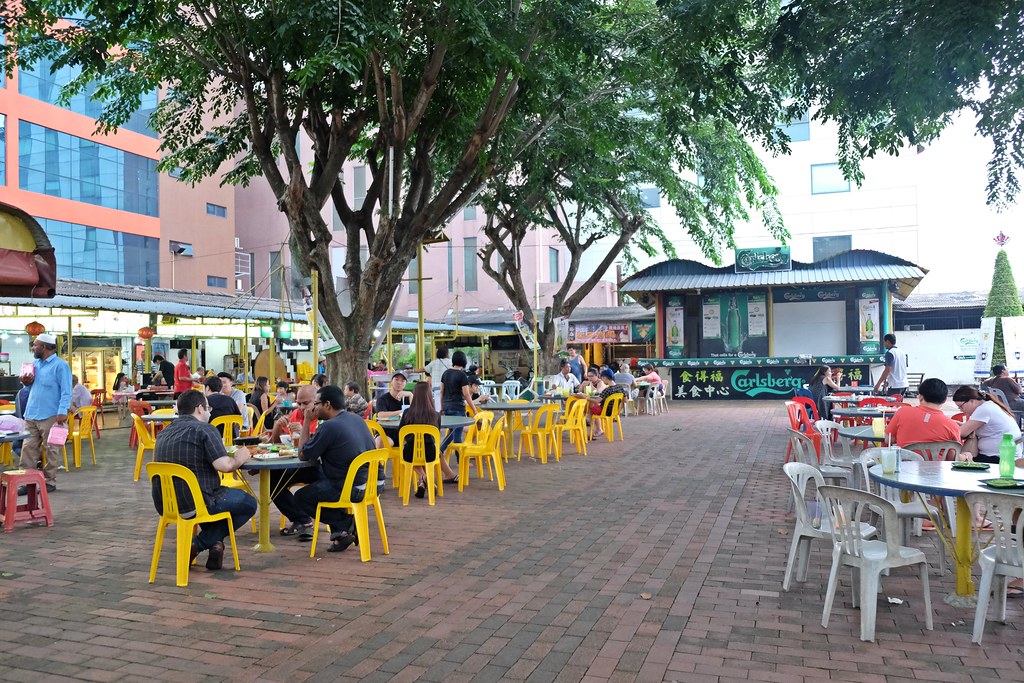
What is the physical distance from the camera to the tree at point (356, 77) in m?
9.45

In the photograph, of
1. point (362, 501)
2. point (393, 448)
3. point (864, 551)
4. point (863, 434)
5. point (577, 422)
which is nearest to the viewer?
point (864, 551)

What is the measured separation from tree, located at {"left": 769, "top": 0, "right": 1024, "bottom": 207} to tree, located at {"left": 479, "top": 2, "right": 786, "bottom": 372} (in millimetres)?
594

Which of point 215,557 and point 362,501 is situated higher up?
point 362,501

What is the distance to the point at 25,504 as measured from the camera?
25.1ft

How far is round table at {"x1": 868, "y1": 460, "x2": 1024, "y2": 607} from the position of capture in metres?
4.67

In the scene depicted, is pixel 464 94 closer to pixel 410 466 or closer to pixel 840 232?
pixel 410 466

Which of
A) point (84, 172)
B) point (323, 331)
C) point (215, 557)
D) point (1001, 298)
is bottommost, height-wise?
point (215, 557)

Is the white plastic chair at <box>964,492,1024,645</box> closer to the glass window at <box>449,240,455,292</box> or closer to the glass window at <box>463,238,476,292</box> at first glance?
the glass window at <box>463,238,476,292</box>

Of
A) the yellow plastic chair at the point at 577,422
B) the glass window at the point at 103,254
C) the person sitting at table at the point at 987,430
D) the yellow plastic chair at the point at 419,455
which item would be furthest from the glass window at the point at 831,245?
the yellow plastic chair at the point at 419,455

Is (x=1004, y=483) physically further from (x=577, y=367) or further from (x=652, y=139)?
(x=577, y=367)

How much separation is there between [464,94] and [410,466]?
232 inches

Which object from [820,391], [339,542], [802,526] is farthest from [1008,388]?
[339,542]

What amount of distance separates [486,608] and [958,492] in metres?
2.76

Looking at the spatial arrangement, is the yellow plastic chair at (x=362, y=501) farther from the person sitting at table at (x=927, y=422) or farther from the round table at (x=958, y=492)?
the person sitting at table at (x=927, y=422)
